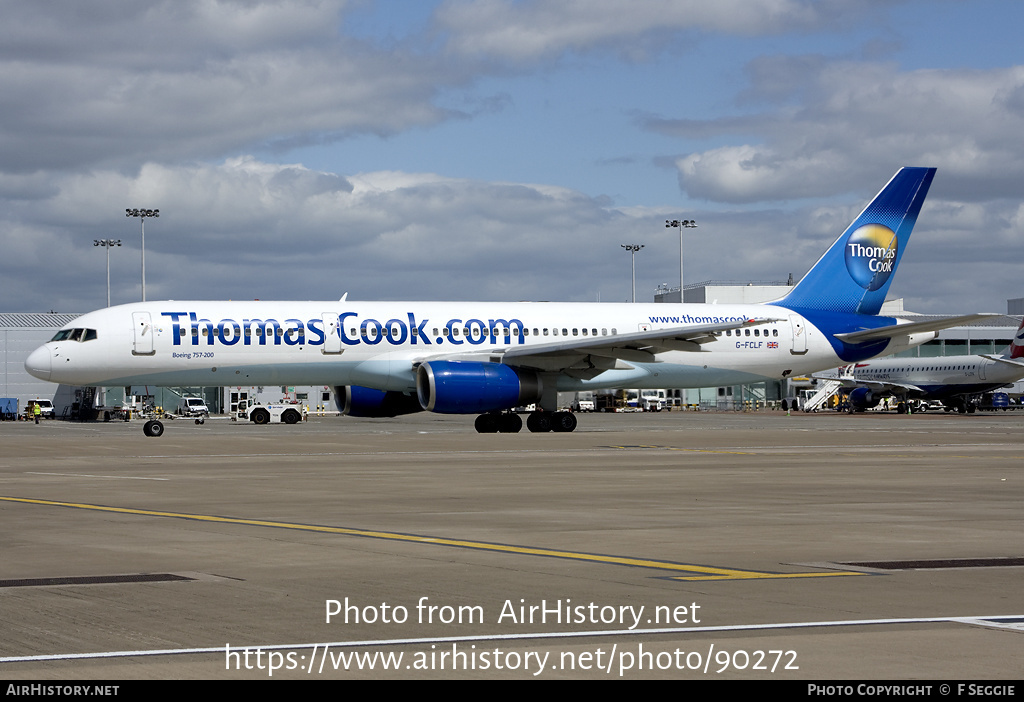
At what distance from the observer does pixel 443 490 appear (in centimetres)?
2003

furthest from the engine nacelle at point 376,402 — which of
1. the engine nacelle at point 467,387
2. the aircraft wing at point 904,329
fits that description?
the aircraft wing at point 904,329

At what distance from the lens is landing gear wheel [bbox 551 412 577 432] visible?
1745 inches

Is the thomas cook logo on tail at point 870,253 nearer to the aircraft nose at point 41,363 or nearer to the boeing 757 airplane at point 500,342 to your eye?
the boeing 757 airplane at point 500,342

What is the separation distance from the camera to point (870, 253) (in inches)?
1962

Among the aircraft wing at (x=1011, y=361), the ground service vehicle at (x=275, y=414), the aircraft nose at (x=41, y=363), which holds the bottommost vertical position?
the ground service vehicle at (x=275, y=414)

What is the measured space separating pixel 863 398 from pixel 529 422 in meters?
57.9

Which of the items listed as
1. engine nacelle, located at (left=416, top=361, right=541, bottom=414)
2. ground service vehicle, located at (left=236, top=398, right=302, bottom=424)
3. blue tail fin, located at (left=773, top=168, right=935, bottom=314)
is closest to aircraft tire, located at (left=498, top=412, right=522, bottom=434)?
engine nacelle, located at (left=416, top=361, right=541, bottom=414)

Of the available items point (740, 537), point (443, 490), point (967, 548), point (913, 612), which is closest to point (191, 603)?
point (913, 612)

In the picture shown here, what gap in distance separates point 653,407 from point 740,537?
9310 centimetres

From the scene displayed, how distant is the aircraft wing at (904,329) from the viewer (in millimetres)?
43844

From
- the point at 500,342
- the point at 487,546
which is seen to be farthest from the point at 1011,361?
the point at 487,546

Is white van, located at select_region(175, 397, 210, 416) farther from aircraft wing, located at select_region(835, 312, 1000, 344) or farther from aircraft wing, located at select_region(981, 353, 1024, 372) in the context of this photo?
aircraft wing, located at select_region(981, 353, 1024, 372)

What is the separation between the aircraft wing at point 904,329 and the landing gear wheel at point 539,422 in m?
12.9

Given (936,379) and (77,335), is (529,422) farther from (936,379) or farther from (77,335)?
(936,379)
